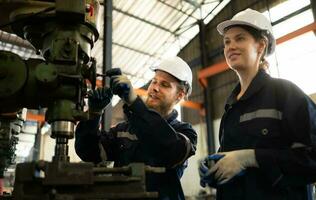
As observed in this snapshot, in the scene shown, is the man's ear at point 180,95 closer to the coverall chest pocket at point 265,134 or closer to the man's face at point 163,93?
the man's face at point 163,93

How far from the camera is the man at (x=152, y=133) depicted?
4.31ft

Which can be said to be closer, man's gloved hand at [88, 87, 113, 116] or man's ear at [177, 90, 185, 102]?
man's gloved hand at [88, 87, 113, 116]

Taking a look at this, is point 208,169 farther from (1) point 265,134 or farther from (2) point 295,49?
(2) point 295,49

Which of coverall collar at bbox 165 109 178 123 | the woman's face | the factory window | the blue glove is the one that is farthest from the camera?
the factory window

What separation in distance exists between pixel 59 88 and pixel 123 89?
33cm

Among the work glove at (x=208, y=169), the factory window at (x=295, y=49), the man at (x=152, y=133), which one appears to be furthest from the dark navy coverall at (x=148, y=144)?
the factory window at (x=295, y=49)

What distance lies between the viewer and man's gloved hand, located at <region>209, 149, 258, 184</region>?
1187mm

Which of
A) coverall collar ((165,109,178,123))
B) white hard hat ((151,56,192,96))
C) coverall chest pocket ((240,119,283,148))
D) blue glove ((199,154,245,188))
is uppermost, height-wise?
white hard hat ((151,56,192,96))

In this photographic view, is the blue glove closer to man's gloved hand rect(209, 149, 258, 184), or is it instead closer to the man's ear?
man's gloved hand rect(209, 149, 258, 184)

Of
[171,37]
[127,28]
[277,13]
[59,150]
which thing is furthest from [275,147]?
[171,37]

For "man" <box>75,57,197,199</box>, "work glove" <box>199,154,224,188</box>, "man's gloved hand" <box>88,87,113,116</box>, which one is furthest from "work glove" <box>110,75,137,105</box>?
"work glove" <box>199,154,224,188</box>

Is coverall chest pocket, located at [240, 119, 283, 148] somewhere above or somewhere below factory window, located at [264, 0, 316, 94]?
below

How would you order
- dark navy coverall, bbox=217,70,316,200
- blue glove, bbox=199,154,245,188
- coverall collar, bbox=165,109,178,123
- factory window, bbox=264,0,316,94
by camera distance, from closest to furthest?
dark navy coverall, bbox=217,70,316,200
blue glove, bbox=199,154,245,188
coverall collar, bbox=165,109,178,123
factory window, bbox=264,0,316,94

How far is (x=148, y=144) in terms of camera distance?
4.50ft
